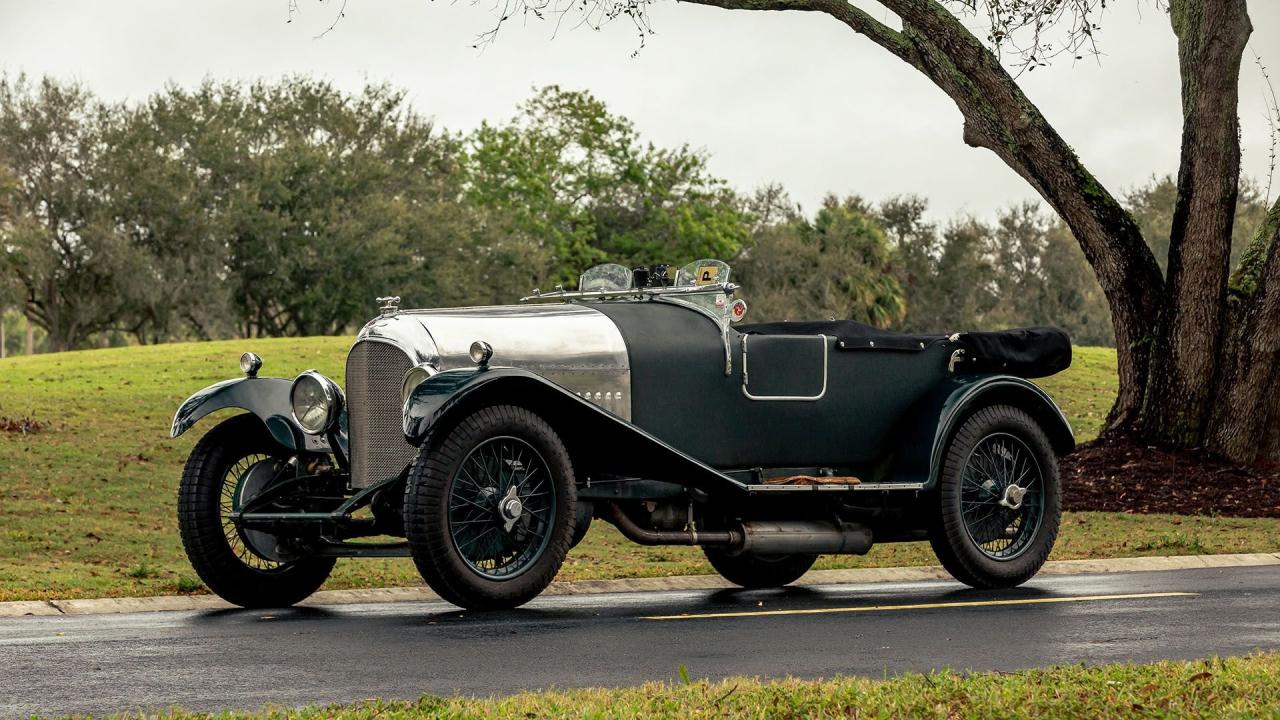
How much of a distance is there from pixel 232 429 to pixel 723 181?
153ft

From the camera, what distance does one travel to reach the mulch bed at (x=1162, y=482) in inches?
629

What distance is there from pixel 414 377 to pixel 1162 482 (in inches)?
414

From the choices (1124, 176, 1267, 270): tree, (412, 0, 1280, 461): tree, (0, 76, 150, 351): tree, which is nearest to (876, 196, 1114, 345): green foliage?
(1124, 176, 1267, 270): tree

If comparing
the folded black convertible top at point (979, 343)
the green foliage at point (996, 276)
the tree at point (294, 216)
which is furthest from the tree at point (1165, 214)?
the folded black convertible top at point (979, 343)

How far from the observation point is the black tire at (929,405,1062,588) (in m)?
9.88

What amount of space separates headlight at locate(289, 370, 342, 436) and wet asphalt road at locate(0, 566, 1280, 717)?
104cm

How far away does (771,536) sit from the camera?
9.38 metres

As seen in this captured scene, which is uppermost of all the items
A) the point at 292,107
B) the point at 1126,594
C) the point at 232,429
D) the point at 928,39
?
the point at 292,107

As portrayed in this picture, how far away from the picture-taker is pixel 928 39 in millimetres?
17234

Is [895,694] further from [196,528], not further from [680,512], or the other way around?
[196,528]

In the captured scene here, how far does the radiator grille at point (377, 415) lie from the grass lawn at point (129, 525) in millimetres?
1699

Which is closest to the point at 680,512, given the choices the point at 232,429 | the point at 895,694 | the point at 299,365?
the point at 232,429

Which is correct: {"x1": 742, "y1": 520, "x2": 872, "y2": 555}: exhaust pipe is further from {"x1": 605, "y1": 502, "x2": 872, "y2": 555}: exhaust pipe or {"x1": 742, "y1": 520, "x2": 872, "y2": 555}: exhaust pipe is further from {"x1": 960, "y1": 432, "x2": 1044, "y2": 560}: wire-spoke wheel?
{"x1": 960, "y1": 432, "x2": 1044, "y2": 560}: wire-spoke wheel

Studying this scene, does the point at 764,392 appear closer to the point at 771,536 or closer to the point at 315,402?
the point at 771,536
